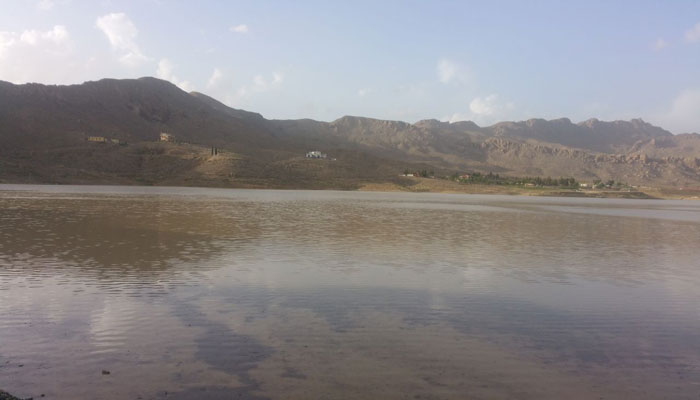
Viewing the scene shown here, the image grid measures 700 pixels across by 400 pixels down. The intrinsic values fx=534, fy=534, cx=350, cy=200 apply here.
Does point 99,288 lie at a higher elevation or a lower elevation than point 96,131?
lower

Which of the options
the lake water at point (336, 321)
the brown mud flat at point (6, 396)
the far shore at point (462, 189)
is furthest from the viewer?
the far shore at point (462, 189)

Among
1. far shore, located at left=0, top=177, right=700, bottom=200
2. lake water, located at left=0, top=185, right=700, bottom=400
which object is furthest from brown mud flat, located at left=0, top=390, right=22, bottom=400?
far shore, located at left=0, top=177, right=700, bottom=200

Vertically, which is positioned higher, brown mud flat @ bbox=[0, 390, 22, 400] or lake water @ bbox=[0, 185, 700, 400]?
brown mud flat @ bbox=[0, 390, 22, 400]

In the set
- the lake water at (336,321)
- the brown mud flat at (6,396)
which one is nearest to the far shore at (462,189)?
the lake water at (336,321)

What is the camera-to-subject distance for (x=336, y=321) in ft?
34.7

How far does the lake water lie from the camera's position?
759 centimetres

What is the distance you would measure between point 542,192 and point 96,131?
425ft

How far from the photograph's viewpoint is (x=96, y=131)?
163125mm

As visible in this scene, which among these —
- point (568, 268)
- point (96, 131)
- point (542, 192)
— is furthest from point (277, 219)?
point (96, 131)

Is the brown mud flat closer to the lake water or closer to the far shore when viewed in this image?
the lake water

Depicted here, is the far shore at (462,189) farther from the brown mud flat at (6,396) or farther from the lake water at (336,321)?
the brown mud flat at (6,396)

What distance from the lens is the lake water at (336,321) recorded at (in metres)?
7.59

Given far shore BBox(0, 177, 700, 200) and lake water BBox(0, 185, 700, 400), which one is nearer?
lake water BBox(0, 185, 700, 400)

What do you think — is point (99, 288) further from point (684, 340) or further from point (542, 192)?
point (542, 192)
